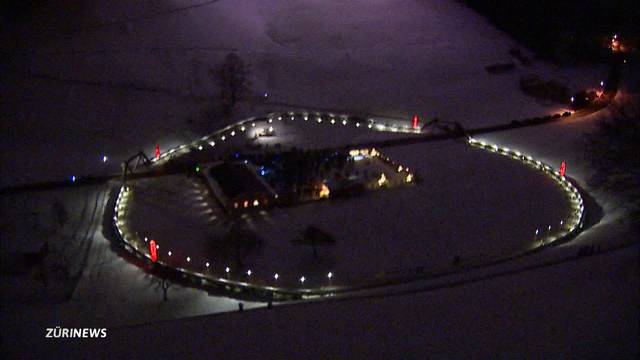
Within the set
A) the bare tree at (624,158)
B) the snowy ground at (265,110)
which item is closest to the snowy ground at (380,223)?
the snowy ground at (265,110)

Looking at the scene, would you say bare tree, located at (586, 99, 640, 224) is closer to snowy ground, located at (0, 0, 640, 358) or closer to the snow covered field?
snowy ground, located at (0, 0, 640, 358)

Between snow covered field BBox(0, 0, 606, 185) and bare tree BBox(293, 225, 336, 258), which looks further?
snow covered field BBox(0, 0, 606, 185)

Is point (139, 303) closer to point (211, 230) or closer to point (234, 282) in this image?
point (234, 282)

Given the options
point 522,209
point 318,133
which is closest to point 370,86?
point 318,133

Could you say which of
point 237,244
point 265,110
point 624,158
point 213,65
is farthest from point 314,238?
point 213,65

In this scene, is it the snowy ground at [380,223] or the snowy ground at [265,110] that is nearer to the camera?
the snowy ground at [265,110]

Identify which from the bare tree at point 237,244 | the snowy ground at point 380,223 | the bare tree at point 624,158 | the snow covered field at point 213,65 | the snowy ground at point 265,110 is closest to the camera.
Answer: the snowy ground at point 265,110

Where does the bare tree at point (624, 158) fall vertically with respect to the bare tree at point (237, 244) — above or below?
above

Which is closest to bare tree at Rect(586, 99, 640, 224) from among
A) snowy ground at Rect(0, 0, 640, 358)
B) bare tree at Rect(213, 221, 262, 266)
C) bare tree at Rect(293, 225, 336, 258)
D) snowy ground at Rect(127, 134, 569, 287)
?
snowy ground at Rect(0, 0, 640, 358)

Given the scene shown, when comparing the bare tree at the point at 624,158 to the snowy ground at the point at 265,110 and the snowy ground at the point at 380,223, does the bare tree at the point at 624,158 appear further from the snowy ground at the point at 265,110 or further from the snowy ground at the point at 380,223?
the snowy ground at the point at 380,223
